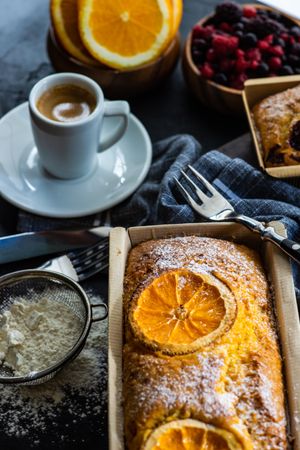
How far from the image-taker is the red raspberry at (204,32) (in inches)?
86.2

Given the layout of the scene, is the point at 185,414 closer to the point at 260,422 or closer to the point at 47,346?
the point at 260,422

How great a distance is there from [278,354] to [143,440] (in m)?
0.35

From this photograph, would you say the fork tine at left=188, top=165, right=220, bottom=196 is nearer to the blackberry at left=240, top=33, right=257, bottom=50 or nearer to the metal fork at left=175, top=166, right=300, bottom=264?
the metal fork at left=175, top=166, right=300, bottom=264

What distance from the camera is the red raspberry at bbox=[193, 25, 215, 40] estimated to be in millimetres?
2189

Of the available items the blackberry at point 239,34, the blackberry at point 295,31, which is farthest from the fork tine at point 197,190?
the blackberry at point 295,31

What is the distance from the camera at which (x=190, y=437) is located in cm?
121

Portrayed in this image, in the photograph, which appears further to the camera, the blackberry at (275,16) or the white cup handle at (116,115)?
the blackberry at (275,16)

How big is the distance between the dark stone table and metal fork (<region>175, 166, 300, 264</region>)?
0.92ft

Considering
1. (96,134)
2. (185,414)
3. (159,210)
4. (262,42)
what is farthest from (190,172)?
(185,414)

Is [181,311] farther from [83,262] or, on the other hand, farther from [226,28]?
[226,28]

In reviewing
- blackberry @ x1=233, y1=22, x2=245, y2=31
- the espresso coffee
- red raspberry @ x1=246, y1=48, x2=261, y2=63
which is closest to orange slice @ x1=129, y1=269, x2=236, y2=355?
the espresso coffee

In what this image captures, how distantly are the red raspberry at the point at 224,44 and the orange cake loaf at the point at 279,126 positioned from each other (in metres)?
0.26

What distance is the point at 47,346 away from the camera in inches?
60.7

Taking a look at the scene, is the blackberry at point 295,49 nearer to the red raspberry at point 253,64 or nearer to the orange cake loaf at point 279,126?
the red raspberry at point 253,64
